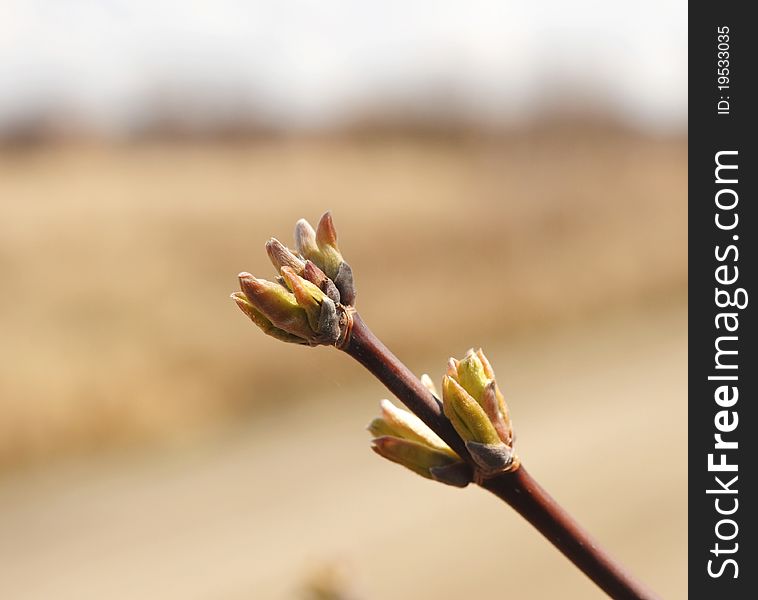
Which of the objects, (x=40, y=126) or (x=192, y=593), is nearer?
(x=192, y=593)

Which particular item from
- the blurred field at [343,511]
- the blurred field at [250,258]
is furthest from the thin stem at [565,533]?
the blurred field at [250,258]

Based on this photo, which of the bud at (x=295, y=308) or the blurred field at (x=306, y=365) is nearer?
the bud at (x=295, y=308)

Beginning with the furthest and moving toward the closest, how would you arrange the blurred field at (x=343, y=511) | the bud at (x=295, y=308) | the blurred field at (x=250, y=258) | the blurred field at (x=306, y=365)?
1. the blurred field at (x=250, y=258)
2. the blurred field at (x=306, y=365)
3. the blurred field at (x=343, y=511)
4. the bud at (x=295, y=308)

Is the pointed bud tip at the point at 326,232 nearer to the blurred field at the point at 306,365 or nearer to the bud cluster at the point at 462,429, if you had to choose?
the bud cluster at the point at 462,429

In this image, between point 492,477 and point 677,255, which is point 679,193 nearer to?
point 677,255

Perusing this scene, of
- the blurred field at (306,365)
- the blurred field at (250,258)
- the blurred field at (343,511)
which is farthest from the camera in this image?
the blurred field at (250,258)
